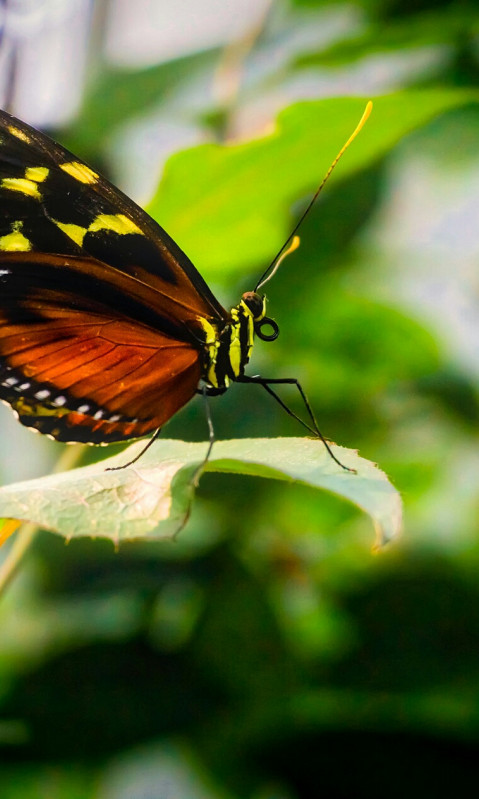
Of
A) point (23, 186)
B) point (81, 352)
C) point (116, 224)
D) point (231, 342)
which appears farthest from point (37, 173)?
point (231, 342)

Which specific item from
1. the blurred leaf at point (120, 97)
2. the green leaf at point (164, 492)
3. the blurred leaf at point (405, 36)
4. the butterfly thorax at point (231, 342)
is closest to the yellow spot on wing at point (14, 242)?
the butterfly thorax at point (231, 342)

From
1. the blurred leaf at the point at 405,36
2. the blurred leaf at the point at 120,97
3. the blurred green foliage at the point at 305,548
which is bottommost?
the blurred green foliage at the point at 305,548

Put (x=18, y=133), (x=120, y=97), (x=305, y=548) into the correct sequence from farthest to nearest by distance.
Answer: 1. (x=120, y=97)
2. (x=305, y=548)
3. (x=18, y=133)

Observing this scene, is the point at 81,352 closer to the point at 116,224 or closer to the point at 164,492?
the point at 116,224

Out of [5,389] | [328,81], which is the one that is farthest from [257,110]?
[5,389]

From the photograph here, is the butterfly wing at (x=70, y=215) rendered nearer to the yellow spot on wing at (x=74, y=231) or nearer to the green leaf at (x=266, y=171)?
the yellow spot on wing at (x=74, y=231)

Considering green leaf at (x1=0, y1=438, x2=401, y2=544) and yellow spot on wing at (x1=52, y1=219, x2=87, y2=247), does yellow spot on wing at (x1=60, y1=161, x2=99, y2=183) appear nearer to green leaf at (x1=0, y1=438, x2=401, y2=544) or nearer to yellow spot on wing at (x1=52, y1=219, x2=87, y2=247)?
yellow spot on wing at (x1=52, y1=219, x2=87, y2=247)
